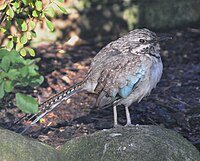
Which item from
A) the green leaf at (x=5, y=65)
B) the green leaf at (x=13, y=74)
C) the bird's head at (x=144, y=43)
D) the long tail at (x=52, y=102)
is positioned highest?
the green leaf at (x=5, y=65)

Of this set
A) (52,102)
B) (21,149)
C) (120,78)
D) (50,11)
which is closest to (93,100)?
(52,102)

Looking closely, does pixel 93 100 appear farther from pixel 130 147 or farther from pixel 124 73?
pixel 130 147

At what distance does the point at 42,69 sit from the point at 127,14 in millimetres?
2591

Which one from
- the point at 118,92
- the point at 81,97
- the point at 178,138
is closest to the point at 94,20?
the point at 81,97

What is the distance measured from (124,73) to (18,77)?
2.70 meters

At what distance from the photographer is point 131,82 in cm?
776

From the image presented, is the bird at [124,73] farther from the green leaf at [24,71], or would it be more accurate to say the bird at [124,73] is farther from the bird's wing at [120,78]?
the green leaf at [24,71]

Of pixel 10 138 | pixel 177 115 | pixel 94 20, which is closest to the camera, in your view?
pixel 10 138

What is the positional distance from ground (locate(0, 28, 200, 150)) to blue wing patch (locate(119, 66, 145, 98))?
972 millimetres

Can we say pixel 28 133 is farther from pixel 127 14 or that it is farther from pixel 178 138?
pixel 127 14

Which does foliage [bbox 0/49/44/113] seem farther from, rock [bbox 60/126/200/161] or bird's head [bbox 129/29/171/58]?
bird's head [bbox 129/29/171/58]

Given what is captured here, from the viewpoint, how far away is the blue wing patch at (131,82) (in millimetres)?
7758

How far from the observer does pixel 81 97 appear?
31.7 feet

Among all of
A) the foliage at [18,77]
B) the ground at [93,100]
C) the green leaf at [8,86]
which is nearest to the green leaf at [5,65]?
the foliage at [18,77]
